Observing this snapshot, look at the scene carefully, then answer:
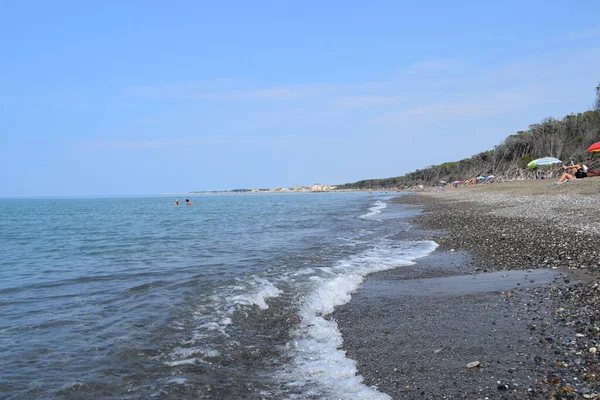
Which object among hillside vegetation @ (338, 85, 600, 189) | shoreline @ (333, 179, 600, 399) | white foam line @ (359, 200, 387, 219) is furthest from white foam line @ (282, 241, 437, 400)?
hillside vegetation @ (338, 85, 600, 189)

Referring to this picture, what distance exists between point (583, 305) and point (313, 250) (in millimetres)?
11700

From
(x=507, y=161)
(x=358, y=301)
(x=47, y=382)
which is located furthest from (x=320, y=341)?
(x=507, y=161)

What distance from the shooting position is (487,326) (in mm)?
6668

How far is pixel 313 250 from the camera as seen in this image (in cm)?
1777

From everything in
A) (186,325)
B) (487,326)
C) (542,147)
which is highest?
(542,147)

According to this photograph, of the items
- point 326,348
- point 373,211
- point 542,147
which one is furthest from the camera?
point 542,147

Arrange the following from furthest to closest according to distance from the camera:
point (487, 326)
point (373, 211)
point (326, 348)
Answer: point (373, 211) < point (487, 326) < point (326, 348)

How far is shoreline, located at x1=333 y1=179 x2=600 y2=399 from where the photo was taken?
187 inches

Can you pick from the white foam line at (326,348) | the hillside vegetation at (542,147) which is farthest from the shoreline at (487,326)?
the hillside vegetation at (542,147)

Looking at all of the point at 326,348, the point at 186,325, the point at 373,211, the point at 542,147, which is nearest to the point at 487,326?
the point at 326,348

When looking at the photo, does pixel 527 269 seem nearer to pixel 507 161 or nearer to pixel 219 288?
pixel 219 288

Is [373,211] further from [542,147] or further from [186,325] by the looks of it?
[542,147]

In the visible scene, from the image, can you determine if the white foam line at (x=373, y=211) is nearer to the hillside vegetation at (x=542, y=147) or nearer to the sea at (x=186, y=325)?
the sea at (x=186, y=325)

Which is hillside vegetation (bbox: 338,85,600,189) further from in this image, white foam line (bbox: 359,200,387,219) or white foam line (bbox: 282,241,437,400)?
white foam line (bbox: 282,241,437,400)
